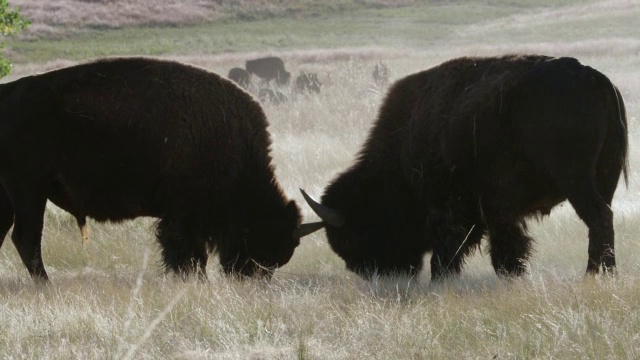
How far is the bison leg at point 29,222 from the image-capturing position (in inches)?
311

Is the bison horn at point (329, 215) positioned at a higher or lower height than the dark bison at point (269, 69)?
higher

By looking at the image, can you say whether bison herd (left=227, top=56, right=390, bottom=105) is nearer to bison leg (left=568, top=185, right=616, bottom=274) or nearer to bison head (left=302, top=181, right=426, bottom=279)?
bison head (left=302, top=181, right=426, bottom=279)

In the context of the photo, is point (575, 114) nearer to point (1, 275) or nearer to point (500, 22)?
point (1, 275)

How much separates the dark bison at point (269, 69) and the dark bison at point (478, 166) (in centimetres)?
2172

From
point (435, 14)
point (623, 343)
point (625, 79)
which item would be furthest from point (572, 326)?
point (435, 14)

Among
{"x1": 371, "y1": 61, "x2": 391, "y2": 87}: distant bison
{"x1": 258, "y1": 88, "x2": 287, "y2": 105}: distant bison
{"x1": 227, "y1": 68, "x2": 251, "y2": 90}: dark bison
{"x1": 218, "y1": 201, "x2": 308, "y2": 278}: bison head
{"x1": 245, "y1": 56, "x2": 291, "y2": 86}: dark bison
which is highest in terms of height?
{"x1": 218, "y1": 201, "x2": 308, "y2": 278}: bison head

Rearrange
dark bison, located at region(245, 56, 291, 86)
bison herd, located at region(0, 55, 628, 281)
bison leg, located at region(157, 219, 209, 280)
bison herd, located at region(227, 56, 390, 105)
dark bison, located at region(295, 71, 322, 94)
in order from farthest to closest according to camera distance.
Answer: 1. dark bison, located at region(245, 56, 291, 86)
2. dark bison, located at region(295, 71, 322, 94)
3. bison herd, located at region(227, 56, 390, 105)
4. bison leg, located at region(157, 219, 209, 280)
5. bison herd, located at region(0, 55, 628, 281)

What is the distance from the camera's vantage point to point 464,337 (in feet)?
18.1

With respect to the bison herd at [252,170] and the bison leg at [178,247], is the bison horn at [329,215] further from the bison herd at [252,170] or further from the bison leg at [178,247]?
the bison leg at [178,247]

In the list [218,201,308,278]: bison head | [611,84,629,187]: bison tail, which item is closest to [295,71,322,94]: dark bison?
[218,201,308,278]: bison head

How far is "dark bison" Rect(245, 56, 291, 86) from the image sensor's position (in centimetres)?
3036

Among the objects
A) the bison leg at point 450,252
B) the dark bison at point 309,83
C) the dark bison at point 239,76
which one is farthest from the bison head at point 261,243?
the dark bison at point 239,76

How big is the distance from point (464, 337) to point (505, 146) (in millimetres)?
2271

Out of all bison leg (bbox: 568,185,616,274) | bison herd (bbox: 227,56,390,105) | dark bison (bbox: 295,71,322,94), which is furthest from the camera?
dark bison (bbox: 295,71,322,94)
